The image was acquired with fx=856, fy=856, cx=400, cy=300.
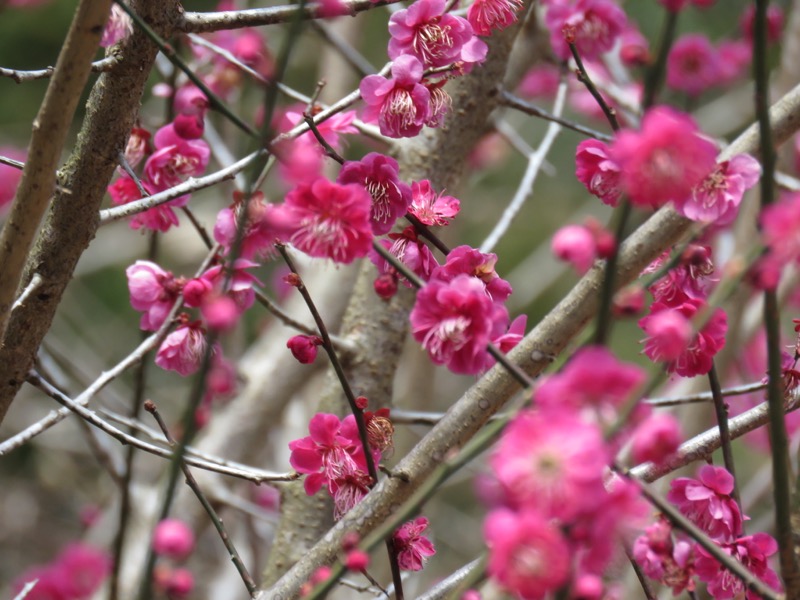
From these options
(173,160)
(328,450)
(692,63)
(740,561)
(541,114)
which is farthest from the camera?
(692,63)

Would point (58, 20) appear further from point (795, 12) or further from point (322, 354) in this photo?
point (795, 12)

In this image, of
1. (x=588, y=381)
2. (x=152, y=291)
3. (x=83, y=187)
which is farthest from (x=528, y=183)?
(x=588, y=381)

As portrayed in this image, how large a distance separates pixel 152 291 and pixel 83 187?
0.60ft

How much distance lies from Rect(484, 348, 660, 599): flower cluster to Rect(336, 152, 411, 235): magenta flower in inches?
15.1

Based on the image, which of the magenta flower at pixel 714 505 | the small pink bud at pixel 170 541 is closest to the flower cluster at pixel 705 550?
the magenta flower at pixel 714 505

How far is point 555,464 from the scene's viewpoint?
55 cm

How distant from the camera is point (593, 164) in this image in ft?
3.25

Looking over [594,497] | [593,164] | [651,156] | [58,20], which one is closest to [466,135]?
[593,164]

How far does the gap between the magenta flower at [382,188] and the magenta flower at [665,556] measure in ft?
1.33

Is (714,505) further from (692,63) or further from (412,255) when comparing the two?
(692,63)

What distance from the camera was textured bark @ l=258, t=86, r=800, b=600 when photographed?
927 mm

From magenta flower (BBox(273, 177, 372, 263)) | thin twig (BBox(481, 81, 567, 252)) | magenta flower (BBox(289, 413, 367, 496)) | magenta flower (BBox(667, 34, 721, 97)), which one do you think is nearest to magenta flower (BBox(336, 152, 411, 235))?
magenta flower (BBox(273, 177, 372, 263))

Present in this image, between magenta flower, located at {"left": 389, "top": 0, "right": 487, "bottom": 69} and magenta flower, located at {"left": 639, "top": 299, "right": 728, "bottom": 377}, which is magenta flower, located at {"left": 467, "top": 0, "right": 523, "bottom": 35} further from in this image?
magenta flower, located at {"left": 639, "top": 299, "right": 728, "bottom": 377}

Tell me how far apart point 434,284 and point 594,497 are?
293mm
